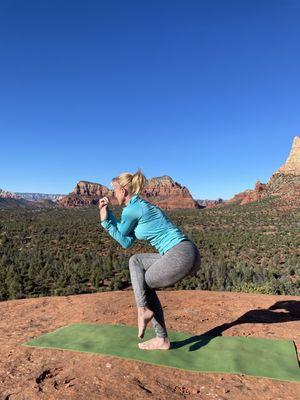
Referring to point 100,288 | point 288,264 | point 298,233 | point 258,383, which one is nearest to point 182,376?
point 258,383

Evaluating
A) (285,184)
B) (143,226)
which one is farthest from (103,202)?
(285,184)

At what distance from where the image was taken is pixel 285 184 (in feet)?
316

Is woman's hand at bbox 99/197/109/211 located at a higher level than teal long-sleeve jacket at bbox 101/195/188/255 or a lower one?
higher

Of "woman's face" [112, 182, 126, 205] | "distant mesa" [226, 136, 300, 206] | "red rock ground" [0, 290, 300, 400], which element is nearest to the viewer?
"red rock ground" [0, 290, 300, 400]

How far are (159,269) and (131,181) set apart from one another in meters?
1.00

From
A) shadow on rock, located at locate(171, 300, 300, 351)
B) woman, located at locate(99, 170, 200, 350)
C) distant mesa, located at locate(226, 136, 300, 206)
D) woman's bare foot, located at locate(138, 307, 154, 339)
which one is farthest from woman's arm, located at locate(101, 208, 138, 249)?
distant mesa, located at locate(226, 136, 300, 206)

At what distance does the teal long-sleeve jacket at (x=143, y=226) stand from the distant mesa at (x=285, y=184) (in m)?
77.9

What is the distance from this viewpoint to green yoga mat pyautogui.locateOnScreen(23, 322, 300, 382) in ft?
14.5

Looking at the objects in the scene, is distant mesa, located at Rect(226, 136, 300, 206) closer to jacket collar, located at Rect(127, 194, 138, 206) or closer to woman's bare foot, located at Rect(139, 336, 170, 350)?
woman's bare foot, located at Rect(139, 336, 170, 350)

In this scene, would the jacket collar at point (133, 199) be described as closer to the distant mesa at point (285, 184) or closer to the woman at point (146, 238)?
the woman at point (146, 238)

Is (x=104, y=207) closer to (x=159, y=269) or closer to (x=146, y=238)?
(x=146, y=238)

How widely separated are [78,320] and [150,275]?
8.05ft

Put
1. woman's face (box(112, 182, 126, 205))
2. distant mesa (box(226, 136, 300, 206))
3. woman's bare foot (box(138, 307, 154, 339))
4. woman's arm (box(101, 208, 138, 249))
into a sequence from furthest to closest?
1. distant mesa (box(226, 136, 300, 206))
2. woman's bare foot (box(138, 307, 154, 339))
3. woman's face (box(112, 182, 126, 205))
4. woman's arm (box(101, 208, 138, 249))

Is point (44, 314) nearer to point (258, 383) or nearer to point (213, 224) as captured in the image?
point (258, 383)
